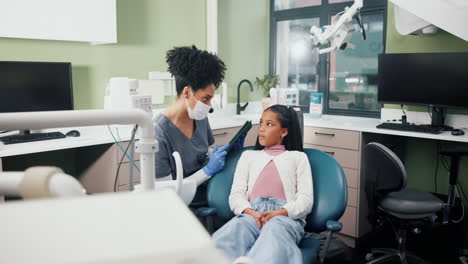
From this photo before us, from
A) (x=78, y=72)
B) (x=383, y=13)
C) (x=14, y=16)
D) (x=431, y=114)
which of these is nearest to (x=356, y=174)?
(x=431, y=114)

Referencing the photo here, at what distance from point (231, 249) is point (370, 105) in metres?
2.49

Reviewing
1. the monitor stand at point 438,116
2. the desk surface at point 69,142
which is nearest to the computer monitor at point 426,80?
the monitor stand at point 438,116

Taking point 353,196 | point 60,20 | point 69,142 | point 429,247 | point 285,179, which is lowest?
point 429,247

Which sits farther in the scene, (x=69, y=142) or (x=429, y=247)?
(x=429, y=247)

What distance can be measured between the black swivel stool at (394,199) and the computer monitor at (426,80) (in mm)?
762

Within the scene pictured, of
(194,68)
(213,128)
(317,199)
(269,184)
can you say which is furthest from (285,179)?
(213,128)

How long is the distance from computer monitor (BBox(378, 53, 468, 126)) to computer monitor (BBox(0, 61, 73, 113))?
2.17 metres

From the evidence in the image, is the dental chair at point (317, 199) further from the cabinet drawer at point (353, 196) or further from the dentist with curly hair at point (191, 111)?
the cabinet drawer at point (353, 196)

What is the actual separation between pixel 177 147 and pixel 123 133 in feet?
2.40

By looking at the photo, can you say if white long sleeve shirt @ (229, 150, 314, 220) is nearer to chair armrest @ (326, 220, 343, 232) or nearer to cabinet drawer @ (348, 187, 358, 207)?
chair armrest @ (326, 220, 343, 232)

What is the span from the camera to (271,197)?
6.64 ft

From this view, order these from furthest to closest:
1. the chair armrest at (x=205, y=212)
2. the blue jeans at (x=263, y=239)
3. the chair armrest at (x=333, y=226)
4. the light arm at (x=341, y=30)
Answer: the light arm at (x=341, y=30)
the chair armrest at (x=205, y=212)
the chair armrest at (x=333, y=226)
the blue jeans at (x=263, y=239)

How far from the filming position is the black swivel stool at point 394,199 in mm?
2337

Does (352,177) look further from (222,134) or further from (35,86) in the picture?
(35,86)
